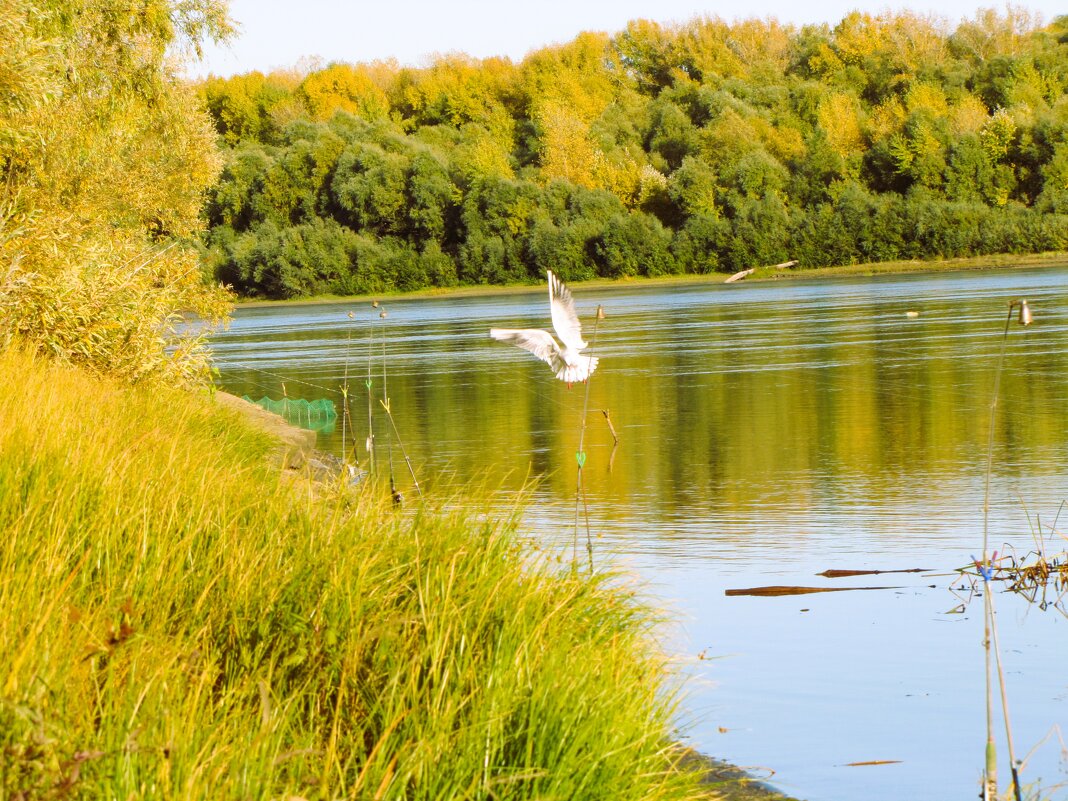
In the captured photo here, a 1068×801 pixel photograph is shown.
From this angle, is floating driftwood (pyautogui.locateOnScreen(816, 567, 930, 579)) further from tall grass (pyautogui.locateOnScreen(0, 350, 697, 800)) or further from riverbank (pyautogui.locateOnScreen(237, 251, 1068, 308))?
riverbank (pyautogui.locateOnScreen(237, 251, 1068, 308))

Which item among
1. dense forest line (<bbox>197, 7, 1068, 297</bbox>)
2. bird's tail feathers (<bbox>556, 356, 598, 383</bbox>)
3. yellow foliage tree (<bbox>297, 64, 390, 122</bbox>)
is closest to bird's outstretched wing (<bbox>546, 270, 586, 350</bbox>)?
bird's tail feathers (<bbox>556, 356, 598, 383</bbox>)

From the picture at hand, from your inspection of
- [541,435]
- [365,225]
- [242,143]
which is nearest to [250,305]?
[365,225]

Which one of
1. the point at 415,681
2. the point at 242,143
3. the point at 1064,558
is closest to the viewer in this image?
the point at 415,681

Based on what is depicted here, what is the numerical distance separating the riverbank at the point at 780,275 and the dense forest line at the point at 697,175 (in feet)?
2.37

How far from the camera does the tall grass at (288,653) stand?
164 inches

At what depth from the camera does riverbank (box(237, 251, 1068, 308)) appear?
8394 centimetres

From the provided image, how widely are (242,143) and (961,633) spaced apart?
112032mm

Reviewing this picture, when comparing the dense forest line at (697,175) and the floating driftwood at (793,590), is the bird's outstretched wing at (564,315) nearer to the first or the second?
the floating driftwood at (793,590)

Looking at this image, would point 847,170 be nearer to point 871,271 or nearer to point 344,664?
point 871,271

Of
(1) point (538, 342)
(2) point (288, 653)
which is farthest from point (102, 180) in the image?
(2) point (288, 653)

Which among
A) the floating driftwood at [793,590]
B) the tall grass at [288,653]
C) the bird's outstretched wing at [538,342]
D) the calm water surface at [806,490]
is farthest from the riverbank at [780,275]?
the tall grass at [288,653]

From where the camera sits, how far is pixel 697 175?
3743 inches

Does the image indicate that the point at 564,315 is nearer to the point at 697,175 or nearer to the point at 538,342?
the point at 538,342

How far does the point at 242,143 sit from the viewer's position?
381ft
